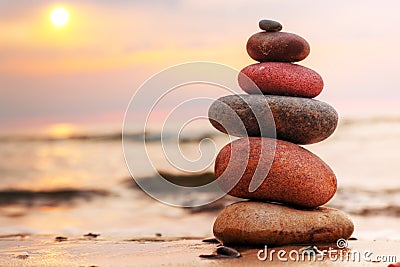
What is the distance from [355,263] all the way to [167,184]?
42.4 ft

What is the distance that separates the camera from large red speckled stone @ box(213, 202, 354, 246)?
8.87 metres

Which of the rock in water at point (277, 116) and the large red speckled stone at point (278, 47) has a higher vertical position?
the large red speckled stone at point (278, 47)

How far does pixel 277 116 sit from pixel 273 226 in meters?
1.52

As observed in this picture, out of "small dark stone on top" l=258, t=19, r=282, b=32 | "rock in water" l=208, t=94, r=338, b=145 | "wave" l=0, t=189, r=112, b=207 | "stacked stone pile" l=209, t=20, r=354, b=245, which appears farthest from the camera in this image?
"wave" l=0, t=189, r=112, b=207

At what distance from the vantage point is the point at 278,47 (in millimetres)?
9508

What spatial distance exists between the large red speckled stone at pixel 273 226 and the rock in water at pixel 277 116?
106 centimetres

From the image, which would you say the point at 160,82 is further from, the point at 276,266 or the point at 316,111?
the point at 276,266

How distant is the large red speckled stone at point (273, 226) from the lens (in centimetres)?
887

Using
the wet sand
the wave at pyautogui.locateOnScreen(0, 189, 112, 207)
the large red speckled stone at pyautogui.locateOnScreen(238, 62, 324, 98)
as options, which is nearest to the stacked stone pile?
the large red speckled stone at pyautogui.locateOnScreen(238, 62, 324, 98)

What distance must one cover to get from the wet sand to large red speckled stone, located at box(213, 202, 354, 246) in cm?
16

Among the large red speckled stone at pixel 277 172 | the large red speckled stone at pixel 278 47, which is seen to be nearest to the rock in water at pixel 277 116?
the large red speckled stone at pixel 277 172

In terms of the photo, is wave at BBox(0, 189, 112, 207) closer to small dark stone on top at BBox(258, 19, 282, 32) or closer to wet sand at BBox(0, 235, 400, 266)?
wet sand at BBox(0, 235, 400, 266)

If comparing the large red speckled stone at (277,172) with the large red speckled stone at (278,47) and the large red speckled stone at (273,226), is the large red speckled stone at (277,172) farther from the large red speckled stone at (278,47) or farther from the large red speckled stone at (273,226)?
the large red speckled stone at (278,47)

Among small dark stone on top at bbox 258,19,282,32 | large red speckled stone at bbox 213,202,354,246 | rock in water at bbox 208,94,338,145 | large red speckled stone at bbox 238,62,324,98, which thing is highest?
small dark stone on top at bbox 258,19,282,32
